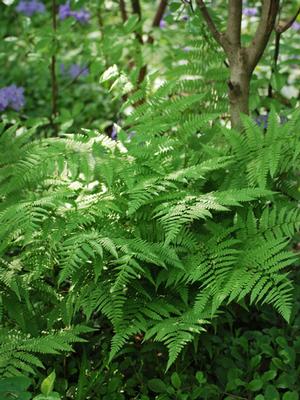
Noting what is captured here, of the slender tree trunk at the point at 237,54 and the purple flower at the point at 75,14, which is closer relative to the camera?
Result: the slender tree trunk at the point at 237,54

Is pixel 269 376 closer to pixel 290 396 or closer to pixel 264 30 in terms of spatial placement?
pixel 290 396

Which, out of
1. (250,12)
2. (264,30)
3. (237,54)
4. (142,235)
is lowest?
(142,235)

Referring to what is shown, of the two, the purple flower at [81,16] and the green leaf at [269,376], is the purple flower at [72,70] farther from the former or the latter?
the green leaf at [269,376]

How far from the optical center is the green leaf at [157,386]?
2.08m

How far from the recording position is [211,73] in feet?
9.25

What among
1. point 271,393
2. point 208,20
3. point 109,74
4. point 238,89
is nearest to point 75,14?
point 109,74

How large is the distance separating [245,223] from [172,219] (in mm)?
314

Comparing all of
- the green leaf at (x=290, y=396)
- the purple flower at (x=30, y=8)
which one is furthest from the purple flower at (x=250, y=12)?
the purple flower at (x=30, y=8)

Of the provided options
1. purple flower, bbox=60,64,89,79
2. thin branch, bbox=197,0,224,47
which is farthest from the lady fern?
purple flower, bbox=60,64,89,79

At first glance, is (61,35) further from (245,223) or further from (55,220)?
(245,223)

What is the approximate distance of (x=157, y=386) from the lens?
6.85 ft

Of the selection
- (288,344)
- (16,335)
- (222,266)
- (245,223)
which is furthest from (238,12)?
(16,335)

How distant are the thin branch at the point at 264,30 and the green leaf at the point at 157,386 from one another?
1436 millimetres

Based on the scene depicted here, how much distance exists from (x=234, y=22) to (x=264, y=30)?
0.15 meters
